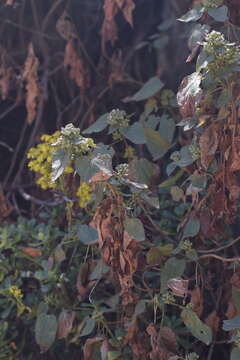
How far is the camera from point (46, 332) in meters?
1.63

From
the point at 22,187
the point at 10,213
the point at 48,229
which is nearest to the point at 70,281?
the point at 48,229

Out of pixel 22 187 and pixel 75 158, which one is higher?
pixel 75 158

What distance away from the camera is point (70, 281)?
1815 millimetres

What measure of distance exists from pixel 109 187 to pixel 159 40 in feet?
3.53

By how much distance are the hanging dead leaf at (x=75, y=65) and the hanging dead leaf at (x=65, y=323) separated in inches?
34.0

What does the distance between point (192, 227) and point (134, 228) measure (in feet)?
0.58

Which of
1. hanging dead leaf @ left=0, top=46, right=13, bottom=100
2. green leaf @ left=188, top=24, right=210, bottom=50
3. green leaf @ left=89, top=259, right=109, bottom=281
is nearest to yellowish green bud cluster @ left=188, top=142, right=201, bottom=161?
green leaf @ left=188, top=24, right=210, bottom=50

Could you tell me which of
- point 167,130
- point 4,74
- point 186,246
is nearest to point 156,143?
point 167,130

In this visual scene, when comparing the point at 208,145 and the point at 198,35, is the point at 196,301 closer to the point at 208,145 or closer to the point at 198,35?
the point at 208,145

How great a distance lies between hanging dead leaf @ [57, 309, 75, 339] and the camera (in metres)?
1.64

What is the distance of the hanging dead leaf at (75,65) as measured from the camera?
7.23 ft

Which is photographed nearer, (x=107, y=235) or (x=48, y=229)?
(x=107, y=235)

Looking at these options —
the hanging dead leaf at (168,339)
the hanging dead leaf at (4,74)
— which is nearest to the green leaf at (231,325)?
the hanging dead leaf at (168,339)

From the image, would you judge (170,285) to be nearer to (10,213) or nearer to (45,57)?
(10,213)
